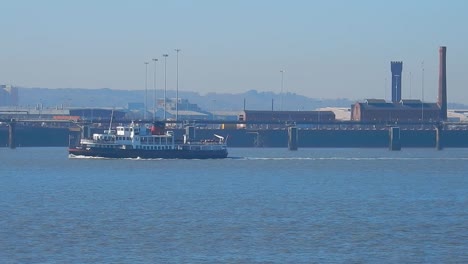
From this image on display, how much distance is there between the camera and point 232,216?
225ft

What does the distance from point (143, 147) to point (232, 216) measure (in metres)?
76.6

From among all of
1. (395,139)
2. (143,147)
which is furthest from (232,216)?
(395,139)

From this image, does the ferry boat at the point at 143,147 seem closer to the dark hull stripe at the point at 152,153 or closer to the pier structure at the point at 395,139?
the dark hull stripe at the point at 152,153

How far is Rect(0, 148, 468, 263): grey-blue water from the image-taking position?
5359 centimetres

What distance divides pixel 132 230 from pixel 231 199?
65.9 ft

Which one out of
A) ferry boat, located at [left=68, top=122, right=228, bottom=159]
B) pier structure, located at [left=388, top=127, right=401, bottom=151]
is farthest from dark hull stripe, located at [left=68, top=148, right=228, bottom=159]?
pier structure, located at [left=388, top=127, right=401, bottom=151]

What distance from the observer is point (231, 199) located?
3172 inches

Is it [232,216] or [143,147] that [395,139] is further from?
[232,216]

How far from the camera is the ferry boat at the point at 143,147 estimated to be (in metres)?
143

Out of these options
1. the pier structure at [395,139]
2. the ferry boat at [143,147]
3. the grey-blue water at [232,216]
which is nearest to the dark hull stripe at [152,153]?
the ferry boat at [143,147]

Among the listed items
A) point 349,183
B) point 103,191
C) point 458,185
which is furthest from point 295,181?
point 103,191

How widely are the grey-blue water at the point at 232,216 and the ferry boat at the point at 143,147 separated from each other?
84.5 feet

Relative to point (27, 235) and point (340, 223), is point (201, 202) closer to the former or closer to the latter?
point (340, 223)

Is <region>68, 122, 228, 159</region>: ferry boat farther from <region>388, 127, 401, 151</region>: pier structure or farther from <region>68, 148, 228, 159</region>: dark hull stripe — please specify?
<region>388, 127, 401, 151</region>: pier structure
